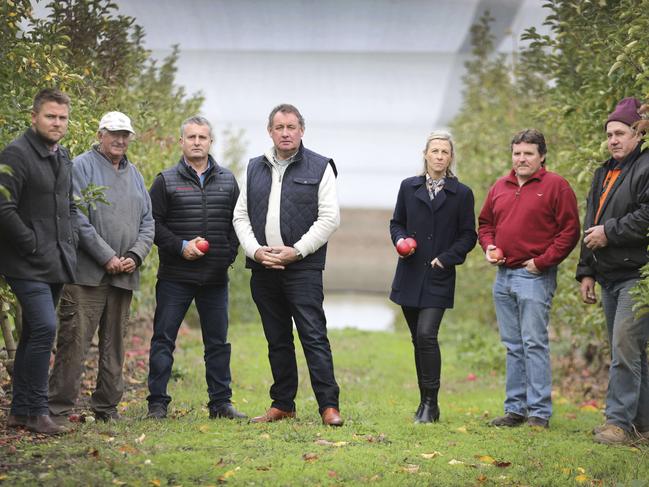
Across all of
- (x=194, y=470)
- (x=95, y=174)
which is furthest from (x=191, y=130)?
(x=194, y=470)

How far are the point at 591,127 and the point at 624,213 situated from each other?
1789mm

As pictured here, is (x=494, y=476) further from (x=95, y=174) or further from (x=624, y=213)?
(x=95, y=174)

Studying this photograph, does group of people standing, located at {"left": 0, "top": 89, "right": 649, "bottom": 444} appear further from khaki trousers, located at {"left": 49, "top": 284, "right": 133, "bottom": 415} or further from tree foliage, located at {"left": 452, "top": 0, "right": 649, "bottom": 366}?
tree foliage, located at {"left": 452, "top": 0, "right": 649, "bottom": 366}

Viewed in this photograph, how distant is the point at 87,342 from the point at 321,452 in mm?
1772

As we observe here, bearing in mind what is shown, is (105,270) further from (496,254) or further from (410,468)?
→ (496,254)

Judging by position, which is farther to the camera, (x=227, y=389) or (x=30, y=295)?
(x=227, y=389)

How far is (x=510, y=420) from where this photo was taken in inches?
277

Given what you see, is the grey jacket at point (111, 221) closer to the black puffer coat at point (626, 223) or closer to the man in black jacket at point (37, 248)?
the man in black jacket at point (37, 248)

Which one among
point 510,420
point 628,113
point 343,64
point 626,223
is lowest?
point 510,420

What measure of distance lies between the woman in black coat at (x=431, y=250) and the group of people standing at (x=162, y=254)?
69cm

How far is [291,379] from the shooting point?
6730 millimetres

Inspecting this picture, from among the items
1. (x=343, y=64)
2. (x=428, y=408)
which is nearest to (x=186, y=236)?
(x=428, y=408)

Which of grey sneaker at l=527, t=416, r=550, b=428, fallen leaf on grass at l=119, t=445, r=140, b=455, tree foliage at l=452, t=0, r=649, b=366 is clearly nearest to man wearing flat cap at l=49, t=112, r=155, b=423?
fallen leaf on grass at l=119, t=445, r=140, b=455

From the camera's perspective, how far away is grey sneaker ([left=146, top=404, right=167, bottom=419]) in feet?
21.5
